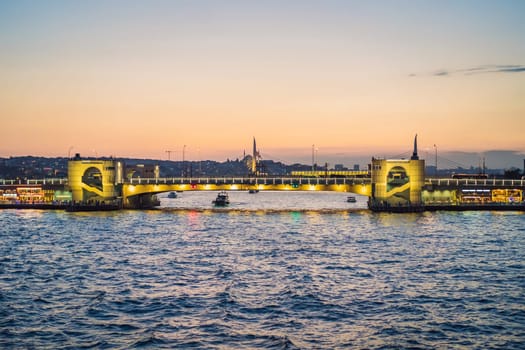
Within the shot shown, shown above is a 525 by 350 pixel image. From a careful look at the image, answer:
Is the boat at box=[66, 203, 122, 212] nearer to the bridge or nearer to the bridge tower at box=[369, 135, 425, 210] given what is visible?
the bridge

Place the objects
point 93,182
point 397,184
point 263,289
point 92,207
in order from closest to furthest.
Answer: point 263,289, point 397,184, point 92,207, point 93,182

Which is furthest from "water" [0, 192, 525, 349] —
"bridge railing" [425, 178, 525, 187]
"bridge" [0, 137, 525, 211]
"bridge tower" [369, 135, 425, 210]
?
"bridge railing" [425, 178, 525, 187]

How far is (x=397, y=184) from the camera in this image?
A: 127 m

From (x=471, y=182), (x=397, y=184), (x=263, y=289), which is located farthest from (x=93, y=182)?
(x=263, y=289)

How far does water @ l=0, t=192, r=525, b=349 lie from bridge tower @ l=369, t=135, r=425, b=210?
35.6m

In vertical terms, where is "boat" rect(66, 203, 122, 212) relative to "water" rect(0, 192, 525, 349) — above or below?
above

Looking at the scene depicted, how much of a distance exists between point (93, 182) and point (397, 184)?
60817 millimetres

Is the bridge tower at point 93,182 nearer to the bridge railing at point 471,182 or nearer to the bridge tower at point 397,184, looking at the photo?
the bridge tower at point 397,184

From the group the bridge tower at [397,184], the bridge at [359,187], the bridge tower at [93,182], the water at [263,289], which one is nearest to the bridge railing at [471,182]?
the bridge at [359,187]

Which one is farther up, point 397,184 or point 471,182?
point 471,182

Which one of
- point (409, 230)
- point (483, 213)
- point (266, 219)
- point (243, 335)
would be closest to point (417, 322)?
point (243, 335)

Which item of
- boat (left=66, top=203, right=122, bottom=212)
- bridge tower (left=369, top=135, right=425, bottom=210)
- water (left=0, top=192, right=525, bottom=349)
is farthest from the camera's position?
boat (left=66, top=203, right=122, bottom=212)

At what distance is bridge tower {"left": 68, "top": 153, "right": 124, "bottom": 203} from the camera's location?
13075cm

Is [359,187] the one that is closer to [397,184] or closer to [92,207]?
[397,184]
